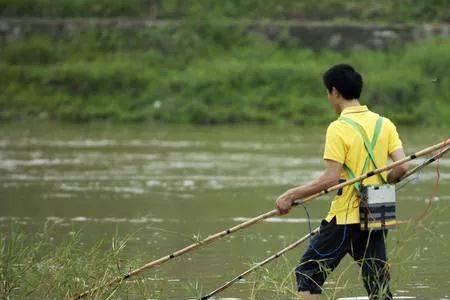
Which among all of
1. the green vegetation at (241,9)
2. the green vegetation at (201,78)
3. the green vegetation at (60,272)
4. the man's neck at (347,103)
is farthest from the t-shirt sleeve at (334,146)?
the green vegetation at (241,9)

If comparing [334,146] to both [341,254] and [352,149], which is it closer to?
[352,149]

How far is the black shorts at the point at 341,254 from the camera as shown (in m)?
7.54

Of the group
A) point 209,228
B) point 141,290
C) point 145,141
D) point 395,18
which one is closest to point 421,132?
point 145,141

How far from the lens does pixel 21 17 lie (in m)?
34.2

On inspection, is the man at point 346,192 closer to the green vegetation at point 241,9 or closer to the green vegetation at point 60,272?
the green vegetation at point 60,272

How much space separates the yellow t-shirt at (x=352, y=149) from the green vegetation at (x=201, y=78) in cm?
1877

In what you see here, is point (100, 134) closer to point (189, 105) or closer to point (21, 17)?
point (189, 105)

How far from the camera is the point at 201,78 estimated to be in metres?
29.4

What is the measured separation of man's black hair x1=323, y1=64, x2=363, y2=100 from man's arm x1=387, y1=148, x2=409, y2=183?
0.40 metres

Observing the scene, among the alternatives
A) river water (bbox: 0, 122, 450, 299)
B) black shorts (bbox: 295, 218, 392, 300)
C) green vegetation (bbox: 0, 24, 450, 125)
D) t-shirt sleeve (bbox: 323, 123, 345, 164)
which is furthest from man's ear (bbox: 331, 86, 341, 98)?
green vegetation (bbox: 0, 24, 450, 125)

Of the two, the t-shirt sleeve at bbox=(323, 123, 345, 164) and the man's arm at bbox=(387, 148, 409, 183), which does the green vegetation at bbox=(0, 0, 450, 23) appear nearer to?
the man's arm at bbox=(387, 148, 409, 183)

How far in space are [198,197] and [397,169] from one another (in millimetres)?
8408

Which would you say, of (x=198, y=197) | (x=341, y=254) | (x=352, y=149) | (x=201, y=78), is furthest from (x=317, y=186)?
(x=201, y=78)

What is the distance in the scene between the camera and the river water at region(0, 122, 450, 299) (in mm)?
10016
